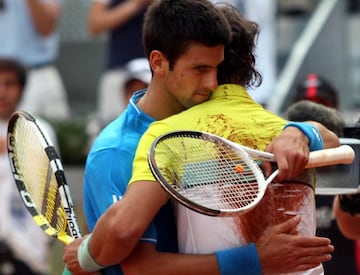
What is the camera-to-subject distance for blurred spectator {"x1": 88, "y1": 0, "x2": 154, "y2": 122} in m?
9.15

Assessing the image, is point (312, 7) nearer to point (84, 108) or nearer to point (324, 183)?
point (84, 108)

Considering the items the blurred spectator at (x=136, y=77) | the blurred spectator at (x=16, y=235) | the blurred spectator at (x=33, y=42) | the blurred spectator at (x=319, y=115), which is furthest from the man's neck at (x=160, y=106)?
the blurred spectator at (x=33, y=42)

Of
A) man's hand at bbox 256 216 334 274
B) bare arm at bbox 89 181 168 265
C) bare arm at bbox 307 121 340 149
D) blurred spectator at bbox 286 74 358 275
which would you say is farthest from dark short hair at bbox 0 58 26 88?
man's hand at bbox 256 216 334 274

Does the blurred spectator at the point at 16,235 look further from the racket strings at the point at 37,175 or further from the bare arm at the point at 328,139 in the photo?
the bare arm at the point at 328,139

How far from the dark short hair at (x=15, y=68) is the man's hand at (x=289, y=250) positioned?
4972mm

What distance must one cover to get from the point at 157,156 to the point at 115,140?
0.43 meters

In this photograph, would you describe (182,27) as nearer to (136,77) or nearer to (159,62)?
(159,62)

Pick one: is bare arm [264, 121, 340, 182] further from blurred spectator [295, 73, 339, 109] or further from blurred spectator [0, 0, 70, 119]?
blurred spectator [0, 0, 70, 119]

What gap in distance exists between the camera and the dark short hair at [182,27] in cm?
422

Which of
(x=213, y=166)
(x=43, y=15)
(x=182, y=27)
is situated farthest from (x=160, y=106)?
(x=43, y=15)

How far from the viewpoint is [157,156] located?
389 centimetres

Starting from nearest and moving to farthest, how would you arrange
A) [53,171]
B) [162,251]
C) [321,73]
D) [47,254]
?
[162,251] → [53,171] → [47,254] → [321,73]

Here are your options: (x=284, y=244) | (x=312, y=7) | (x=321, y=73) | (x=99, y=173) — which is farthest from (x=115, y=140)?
(x=312, y=7)

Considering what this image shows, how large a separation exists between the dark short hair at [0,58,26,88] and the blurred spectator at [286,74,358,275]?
2.26 metres
